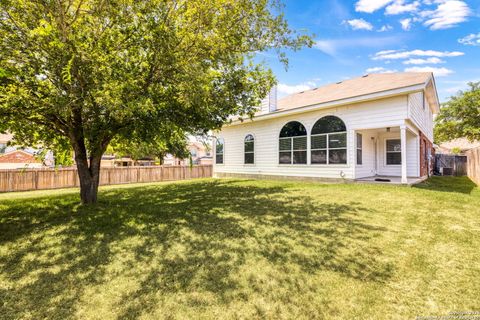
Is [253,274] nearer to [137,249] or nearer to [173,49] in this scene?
[137,249]

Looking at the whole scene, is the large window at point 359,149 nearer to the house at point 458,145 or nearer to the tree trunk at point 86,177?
the tree trunk at point 86,177

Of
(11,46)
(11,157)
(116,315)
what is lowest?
(116,315)

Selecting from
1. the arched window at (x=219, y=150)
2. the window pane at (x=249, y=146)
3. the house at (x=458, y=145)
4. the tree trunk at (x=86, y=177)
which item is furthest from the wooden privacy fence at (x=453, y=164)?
the tree trunk at (x=86, y=177)

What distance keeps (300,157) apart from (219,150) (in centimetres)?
653

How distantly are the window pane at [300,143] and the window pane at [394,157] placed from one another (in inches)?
192

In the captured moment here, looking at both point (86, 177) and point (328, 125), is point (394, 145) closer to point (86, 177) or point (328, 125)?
point (328, 125)

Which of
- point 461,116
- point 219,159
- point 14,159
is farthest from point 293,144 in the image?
point 14,159

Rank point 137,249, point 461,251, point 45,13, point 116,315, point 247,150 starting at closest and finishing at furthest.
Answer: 1. point 116,315
2. point 461,251
3. point 137,249
4. point 45,13
5. point 247,150

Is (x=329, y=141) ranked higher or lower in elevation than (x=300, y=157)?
higher

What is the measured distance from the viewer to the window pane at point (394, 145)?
12695 millimetres

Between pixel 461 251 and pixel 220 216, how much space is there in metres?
4.30

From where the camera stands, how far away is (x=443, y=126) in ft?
81.0

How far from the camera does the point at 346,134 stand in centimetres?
1054

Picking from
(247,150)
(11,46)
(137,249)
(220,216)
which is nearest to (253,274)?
(137,249)
